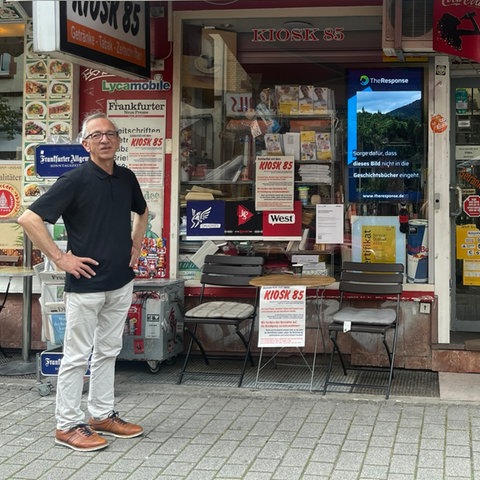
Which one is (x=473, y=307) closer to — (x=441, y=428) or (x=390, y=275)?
(x=390, y=275)

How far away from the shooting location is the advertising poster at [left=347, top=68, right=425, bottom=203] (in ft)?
20.6

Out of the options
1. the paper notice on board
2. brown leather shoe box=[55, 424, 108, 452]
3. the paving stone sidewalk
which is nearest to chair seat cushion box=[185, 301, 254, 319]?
the paving stone sidewalk

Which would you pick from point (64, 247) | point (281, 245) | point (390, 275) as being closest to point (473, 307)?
point (390, 275)

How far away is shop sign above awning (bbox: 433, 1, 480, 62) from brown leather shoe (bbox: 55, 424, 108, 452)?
3737 millimetres

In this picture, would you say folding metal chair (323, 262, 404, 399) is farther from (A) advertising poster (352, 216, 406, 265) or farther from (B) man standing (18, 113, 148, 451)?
(B) man standing (18, 113, 148, 451)

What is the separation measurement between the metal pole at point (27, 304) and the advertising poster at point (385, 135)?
9.42 feet

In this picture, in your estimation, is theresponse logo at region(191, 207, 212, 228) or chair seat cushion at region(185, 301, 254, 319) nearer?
chair seat cushion at region(185, 301, 254, 319)

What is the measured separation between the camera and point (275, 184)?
6480mm

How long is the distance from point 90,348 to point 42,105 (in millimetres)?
3059

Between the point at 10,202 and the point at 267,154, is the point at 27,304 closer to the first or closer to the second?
the point at 10,202

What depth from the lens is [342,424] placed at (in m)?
4.75

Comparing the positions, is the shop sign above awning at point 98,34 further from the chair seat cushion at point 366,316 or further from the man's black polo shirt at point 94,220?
the chair seat cushion at point 366,316

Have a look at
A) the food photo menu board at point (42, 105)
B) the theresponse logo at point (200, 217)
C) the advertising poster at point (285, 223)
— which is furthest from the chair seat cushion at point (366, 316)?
the food photo menu board at point (42, 105)

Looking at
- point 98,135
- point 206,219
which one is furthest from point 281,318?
point 98,135
